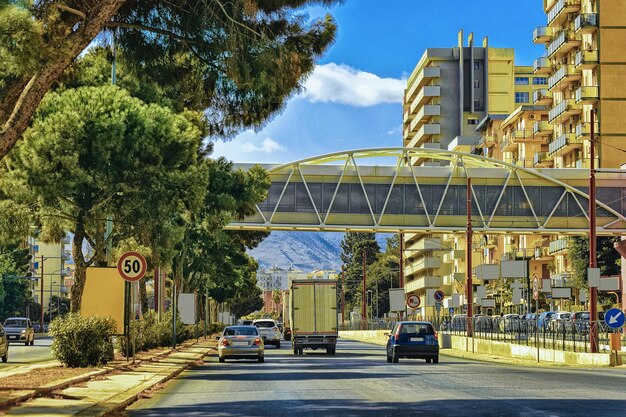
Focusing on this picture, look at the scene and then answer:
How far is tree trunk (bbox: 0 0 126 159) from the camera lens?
1706cm

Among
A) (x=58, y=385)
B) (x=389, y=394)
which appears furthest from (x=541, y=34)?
(x=58, y=385)

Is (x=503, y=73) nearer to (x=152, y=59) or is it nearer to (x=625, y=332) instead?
(x=625, y=332)

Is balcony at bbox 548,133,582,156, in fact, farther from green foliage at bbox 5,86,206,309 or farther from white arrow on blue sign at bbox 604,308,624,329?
green foliage at bbox 5,86,206,309

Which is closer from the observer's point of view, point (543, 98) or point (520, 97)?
point (543, 98)

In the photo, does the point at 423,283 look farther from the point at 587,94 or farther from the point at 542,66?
the point at 587,94

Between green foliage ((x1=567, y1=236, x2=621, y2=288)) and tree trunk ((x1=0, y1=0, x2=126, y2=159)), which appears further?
green foliage ((x1=567, y1=236, x2=621, y2=288))

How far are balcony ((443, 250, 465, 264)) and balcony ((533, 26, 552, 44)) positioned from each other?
3671 centimetres

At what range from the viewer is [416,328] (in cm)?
4034

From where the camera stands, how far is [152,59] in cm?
2173

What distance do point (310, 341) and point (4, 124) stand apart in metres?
34.3

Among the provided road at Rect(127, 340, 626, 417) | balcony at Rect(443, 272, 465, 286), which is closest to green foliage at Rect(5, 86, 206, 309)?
road at Rect(127, 340, 626, 417)

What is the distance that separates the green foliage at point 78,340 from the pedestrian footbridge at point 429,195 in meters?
44.1

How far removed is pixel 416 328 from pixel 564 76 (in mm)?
63064

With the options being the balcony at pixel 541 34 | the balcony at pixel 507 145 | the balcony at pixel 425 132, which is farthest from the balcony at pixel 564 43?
the balcony at pixel 425 132
